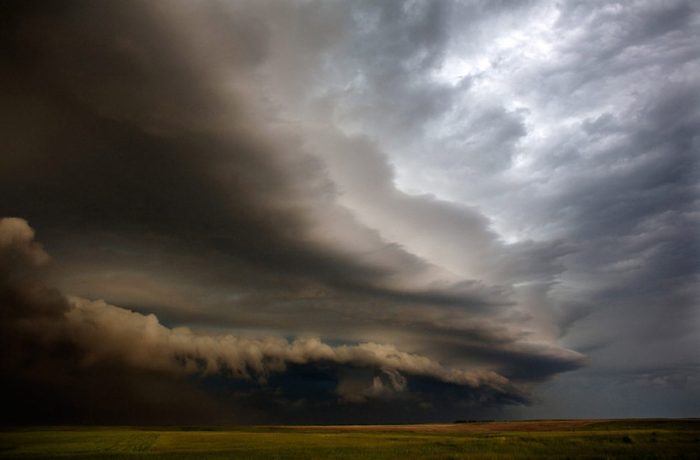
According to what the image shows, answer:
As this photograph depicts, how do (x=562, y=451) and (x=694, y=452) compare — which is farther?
(x=562, y=451)

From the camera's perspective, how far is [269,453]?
67.9m

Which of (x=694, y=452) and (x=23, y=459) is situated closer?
(x=694, y=452)

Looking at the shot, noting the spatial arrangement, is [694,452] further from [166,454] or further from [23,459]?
[23,459]

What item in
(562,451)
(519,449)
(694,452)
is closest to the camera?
(694,452)

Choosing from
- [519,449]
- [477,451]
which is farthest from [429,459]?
[519,449]

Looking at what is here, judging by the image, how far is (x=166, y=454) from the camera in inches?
2689

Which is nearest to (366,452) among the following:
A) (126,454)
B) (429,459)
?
(429,459)

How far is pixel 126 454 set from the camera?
6956 centimetres

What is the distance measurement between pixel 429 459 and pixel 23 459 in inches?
2209

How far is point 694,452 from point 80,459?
8037cm

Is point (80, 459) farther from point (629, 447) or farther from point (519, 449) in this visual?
point (629, 447)

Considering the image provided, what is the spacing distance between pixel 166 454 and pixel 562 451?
187ft

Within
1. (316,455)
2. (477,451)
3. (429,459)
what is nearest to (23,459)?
(316,455)

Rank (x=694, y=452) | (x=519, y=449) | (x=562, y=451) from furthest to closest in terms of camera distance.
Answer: (x=519, y=449) → (x=562, y=451) → (x=694, y=452)
